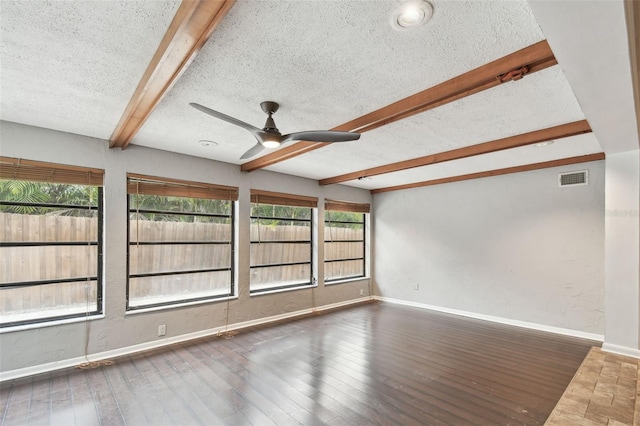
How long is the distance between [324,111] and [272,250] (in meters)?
Result: 3.27

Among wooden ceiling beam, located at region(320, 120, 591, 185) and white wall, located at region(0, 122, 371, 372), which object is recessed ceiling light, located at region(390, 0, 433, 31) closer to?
wooden ceiling beam, located at region(320, 120, 591, 185)

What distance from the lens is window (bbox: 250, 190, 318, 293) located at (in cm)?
530

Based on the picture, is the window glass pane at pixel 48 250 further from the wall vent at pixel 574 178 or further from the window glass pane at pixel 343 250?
the wall vent at pixel 574 178

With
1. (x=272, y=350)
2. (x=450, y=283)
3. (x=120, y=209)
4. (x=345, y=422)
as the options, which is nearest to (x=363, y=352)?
(x=272, y=350)

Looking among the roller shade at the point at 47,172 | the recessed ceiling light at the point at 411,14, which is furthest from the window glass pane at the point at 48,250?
the recessed ceiling light at the point at 411,14

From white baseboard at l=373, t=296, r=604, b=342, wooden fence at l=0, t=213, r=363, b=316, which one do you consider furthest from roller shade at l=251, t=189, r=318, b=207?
white baseboard at l=373, t=296, r=604, b=342

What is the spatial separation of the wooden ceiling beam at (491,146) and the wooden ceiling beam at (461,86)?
5.22 feet

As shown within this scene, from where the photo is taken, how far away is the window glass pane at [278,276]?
5.29 m

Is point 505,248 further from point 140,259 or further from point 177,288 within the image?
point 140,259

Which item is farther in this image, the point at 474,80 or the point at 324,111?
the point at 324,111

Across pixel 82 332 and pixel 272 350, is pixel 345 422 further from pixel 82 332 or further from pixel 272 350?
pixel 82 332

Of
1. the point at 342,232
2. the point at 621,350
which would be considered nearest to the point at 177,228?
the point at 342,232

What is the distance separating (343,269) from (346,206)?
4.58 feet

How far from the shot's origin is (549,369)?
3.39 metres
